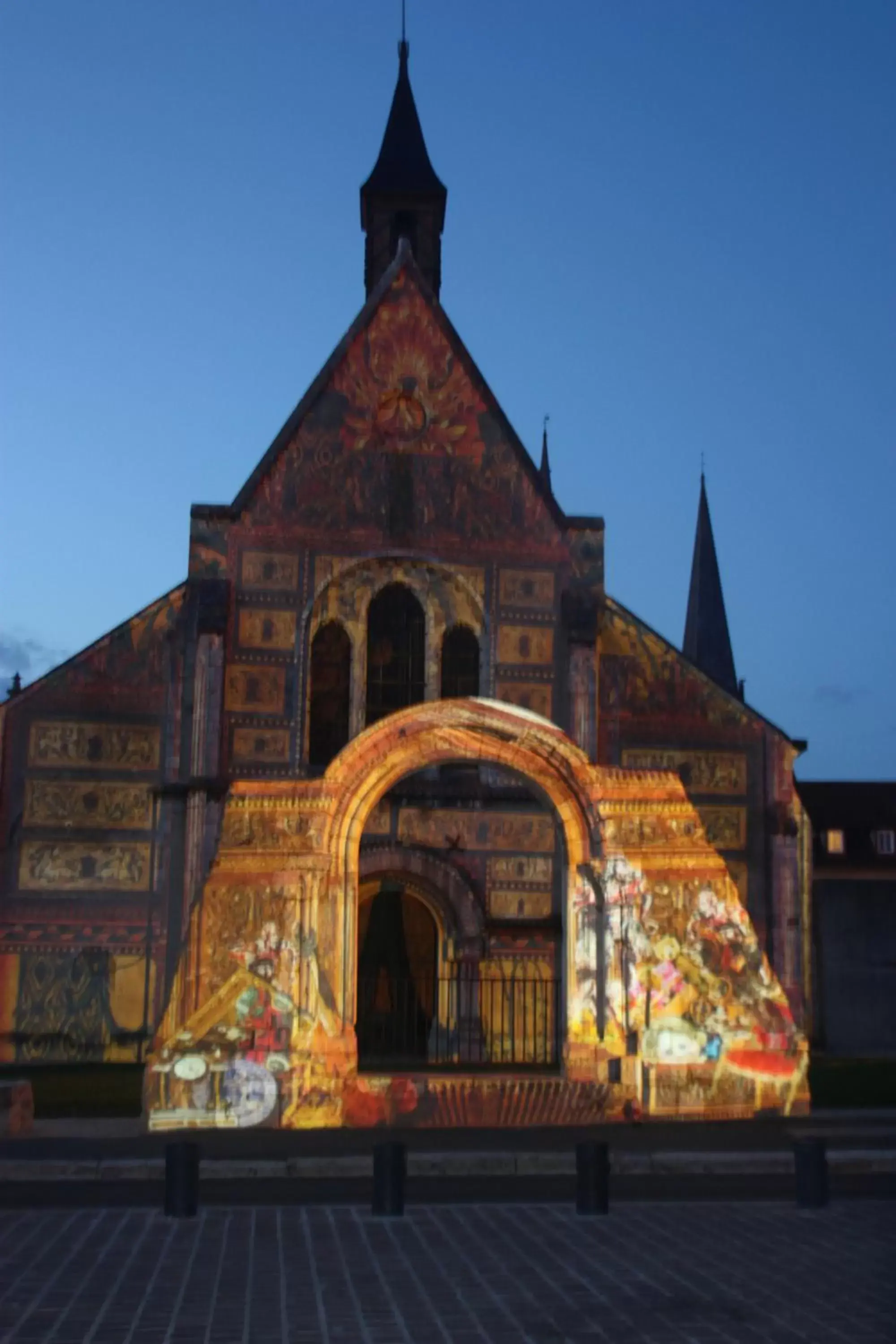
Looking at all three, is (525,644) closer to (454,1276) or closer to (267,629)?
(267,629)

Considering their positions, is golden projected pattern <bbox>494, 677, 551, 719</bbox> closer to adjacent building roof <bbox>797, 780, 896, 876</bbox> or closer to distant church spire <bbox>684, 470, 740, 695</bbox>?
adjacent building roof <bbox>797, 780, 896, 876</bbox>

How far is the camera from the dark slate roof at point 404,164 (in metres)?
36.2

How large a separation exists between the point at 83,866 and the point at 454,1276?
17.9 m

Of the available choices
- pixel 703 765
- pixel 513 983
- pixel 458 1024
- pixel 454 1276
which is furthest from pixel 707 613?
pixel 454 1276

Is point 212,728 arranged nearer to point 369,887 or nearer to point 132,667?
point 132,667

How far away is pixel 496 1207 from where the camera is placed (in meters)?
11.4

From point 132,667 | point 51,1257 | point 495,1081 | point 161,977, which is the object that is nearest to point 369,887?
point 161,977

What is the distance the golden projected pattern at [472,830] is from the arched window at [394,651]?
6.51 ft

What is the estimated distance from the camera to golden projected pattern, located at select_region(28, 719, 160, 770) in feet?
85.7

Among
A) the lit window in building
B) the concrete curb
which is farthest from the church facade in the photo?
the lit window in building

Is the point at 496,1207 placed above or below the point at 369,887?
below

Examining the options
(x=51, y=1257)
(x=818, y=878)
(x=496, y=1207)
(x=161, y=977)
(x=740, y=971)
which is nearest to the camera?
(x=51, y=1257)

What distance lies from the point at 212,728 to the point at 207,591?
2.36m

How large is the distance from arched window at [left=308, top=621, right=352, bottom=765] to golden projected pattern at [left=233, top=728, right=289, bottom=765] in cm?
69
